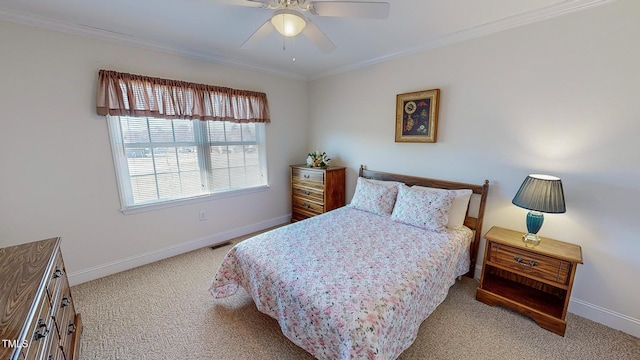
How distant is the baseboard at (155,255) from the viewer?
2396mm

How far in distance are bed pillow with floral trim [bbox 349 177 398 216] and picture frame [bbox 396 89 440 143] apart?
636 millimetres

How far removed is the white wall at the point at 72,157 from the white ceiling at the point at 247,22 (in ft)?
0.51

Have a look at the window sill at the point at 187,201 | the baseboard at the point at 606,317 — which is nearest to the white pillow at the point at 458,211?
the baseboard at the point at 606,317

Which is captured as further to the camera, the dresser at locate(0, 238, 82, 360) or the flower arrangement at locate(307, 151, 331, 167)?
the flower arrangement at locate(307, 151, 331, 167)

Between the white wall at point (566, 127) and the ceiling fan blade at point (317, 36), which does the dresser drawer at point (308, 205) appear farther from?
the ceiling fan blade at point (317, 36)

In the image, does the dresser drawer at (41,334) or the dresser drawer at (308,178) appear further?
the dresser drawer at (308,178)

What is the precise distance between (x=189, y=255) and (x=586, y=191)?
390 cm

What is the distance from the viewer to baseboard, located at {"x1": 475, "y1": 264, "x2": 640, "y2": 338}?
1.78 m

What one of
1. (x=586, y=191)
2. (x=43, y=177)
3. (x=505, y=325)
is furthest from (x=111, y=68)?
(x=586, y=191)

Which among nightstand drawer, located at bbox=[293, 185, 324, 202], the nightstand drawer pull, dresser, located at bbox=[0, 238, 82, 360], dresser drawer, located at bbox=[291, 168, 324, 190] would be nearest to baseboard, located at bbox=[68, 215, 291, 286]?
nightstand drawer, located at bbox=[293, 185, 324, 202]

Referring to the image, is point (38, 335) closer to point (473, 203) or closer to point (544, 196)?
point (544, 196)

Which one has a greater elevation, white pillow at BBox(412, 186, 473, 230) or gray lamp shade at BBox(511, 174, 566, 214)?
gray lamp shade at BBox(511, 174, 566, 214)

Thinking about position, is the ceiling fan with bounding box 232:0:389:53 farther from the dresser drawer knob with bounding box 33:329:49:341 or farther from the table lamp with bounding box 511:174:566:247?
the dresser drawer knob with bounding box 33:329:49:341

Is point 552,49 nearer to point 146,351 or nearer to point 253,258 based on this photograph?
point 253,258
